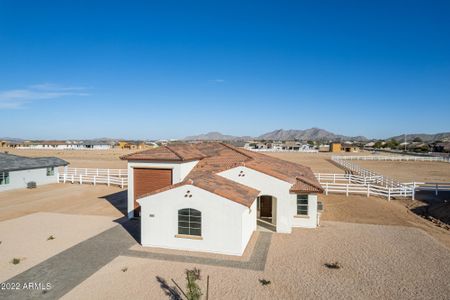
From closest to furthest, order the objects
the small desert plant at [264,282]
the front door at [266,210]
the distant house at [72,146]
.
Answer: the small desert plant at [264,282], the front door at [266,210], the distant house at [72,146]

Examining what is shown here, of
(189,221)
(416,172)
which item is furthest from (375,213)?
(416,172)

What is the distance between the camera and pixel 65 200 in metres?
20.4

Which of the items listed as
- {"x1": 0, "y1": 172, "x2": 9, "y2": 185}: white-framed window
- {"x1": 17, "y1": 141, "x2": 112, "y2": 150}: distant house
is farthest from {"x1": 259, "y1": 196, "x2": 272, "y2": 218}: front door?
{"x1": 17, "y1": 141, "x2": 112, "y2": 150}: distant house

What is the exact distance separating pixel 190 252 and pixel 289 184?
5199 mm

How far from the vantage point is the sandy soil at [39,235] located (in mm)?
10117

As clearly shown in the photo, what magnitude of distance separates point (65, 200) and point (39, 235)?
817 centimetres

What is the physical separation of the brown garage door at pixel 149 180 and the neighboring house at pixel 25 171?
562 inches

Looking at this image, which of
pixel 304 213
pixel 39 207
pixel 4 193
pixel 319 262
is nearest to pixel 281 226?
pixel 304 213

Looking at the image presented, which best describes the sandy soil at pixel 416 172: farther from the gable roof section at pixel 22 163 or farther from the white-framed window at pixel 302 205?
the gable roof section at pixel 22 163

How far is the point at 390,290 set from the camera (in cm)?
836

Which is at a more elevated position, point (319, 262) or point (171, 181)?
point (171, 181)

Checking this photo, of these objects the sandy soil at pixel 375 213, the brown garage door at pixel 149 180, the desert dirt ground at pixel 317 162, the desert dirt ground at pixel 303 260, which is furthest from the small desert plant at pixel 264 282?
the desert dirt ground at pixel 317 162

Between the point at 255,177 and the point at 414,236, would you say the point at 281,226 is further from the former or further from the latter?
the point at 414,236

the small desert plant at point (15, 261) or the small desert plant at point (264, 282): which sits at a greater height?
the small desert plant at point (15, 261)
